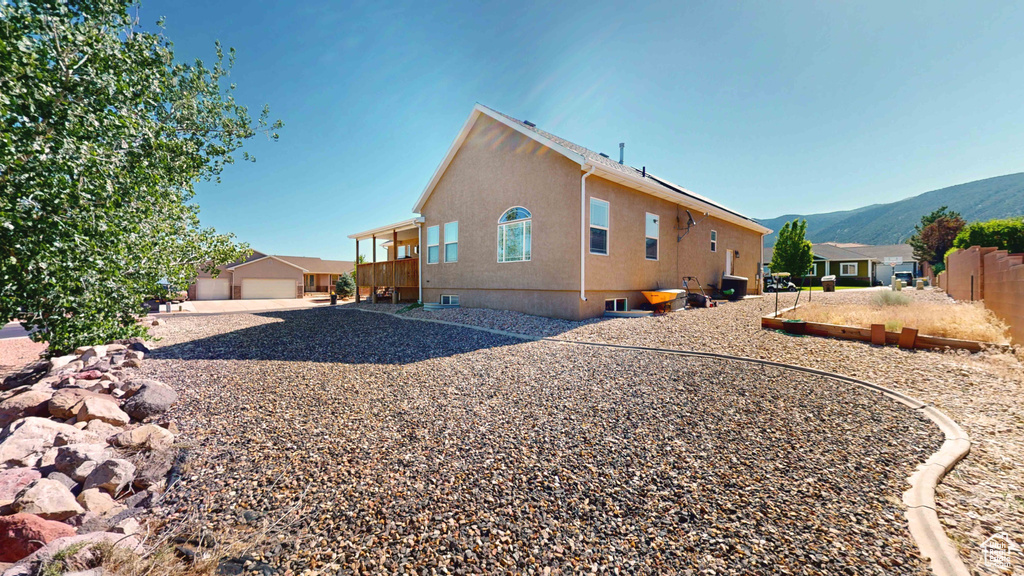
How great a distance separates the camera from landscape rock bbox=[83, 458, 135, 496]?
2.36 m

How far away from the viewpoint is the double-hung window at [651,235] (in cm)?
1129

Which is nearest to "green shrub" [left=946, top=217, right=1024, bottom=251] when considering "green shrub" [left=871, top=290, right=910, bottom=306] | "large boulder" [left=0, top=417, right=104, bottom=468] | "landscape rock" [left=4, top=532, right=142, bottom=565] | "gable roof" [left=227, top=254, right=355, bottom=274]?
"green shrub" [left=871, top=290, right=910, bottom=306]

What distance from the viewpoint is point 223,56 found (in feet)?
20.3

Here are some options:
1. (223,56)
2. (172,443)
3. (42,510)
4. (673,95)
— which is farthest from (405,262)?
(42,510)

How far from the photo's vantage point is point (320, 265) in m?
41.2

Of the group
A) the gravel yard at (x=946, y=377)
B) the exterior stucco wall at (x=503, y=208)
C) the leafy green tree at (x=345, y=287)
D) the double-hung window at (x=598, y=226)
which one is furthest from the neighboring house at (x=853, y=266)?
the leafy green tree at (x=345, y=287)

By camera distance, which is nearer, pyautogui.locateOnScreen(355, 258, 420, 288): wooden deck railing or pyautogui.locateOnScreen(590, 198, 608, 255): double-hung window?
pyautogui.locateOnScreen(590, 198, 608, 255): double-hung window

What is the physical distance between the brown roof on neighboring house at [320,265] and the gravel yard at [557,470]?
1536 inches

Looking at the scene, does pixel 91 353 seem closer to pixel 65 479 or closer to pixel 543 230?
pixel 65 479

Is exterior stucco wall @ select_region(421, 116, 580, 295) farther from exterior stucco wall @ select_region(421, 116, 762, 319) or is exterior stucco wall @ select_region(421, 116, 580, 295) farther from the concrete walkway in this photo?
the concrete walkway

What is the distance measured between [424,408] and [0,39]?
497 centimetres

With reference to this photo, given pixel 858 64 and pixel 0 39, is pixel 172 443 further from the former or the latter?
pixel 858 64

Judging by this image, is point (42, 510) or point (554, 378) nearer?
point (42, 510)

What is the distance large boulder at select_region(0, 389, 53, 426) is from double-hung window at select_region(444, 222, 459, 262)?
381 inches
